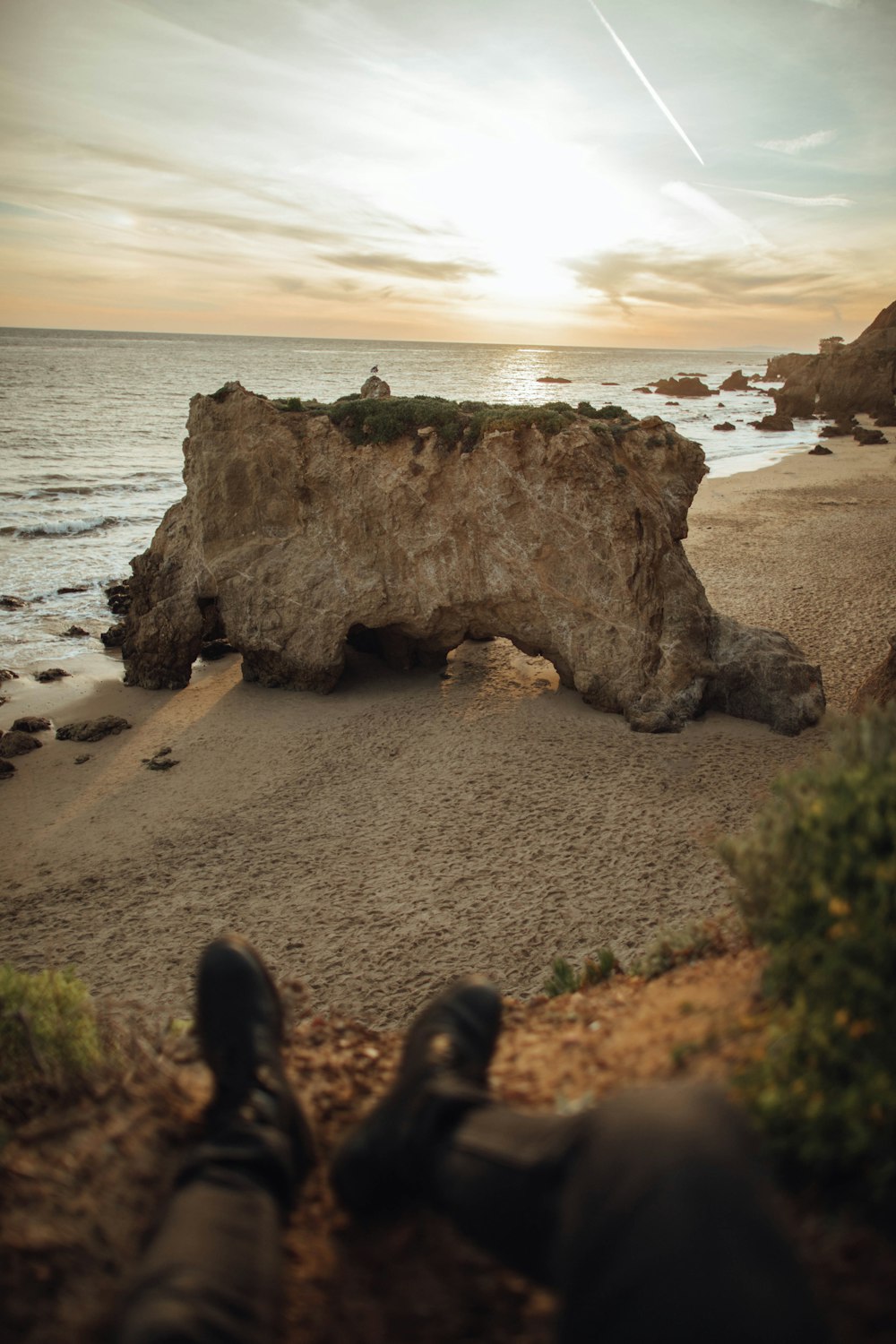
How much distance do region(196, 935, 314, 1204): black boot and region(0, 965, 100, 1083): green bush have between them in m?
1.01

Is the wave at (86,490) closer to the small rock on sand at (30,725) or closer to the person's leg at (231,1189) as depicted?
the small rock on sand at (30,725)

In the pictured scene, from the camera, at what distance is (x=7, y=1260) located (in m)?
2.92

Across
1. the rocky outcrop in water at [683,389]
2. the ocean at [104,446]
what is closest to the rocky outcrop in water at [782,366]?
the ocean at [104,446]

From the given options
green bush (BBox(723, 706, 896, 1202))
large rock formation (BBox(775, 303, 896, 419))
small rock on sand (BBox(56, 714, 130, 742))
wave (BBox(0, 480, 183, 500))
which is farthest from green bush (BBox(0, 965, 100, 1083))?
large rock formation (BBox(775, 303, 896, 419))

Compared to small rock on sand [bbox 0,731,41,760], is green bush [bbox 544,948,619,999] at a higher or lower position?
higher

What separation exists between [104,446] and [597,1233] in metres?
49.2

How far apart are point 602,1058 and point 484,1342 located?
1.47m

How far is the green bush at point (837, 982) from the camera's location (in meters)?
2.66

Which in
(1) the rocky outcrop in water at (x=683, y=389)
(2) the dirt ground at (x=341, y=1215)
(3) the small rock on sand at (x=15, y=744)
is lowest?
(3) the small rock on sand at (x=15, y=744)

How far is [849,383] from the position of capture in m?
63.6

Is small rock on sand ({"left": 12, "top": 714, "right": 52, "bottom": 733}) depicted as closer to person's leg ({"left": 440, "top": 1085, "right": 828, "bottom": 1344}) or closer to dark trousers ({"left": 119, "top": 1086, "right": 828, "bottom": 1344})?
dark trousers ({"left": 119, "top": 1086, "right": 828, "bottom": 1344})

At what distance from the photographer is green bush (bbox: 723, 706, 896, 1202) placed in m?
2.66

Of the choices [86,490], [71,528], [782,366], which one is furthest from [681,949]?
[782,366]

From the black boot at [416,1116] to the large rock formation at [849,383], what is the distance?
2531 inches
